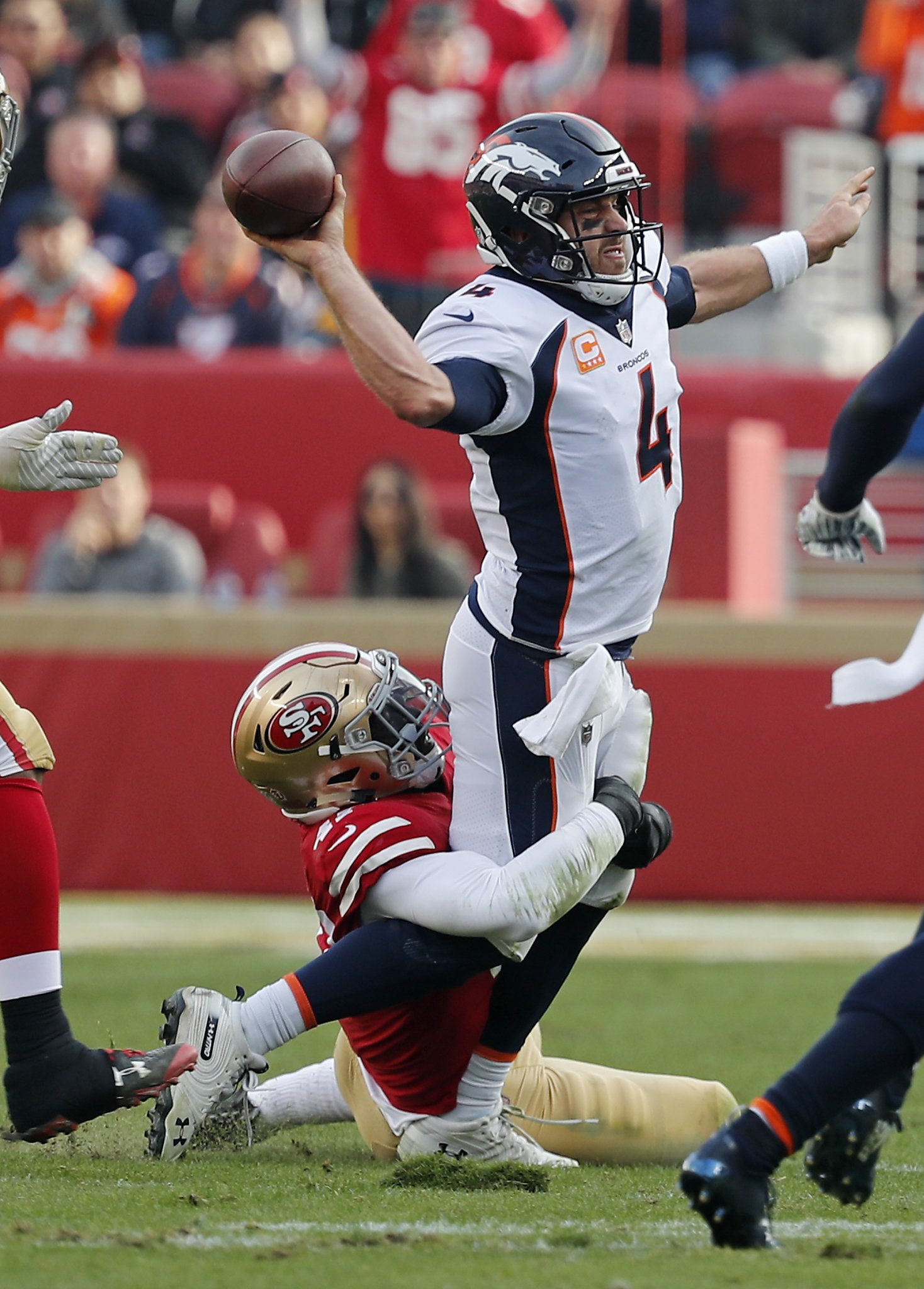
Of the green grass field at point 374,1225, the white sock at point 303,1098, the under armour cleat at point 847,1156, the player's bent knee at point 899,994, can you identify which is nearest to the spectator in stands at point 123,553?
the green grass field at point 374,1225

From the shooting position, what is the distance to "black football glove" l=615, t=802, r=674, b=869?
390 centimetres

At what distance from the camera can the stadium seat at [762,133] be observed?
12.8 meters

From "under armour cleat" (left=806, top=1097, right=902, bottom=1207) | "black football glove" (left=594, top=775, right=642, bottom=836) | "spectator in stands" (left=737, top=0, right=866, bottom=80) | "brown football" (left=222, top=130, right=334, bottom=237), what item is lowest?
"under armour cleat" (left=806, top=1097, right=902, bottom=1207)

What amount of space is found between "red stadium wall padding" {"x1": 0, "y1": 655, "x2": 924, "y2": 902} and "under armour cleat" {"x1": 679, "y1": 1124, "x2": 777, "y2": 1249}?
4919 mm

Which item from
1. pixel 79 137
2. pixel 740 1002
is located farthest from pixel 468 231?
pixel 740 1002

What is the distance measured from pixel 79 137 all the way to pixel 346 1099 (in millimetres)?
7983

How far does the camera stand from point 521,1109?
4074mm

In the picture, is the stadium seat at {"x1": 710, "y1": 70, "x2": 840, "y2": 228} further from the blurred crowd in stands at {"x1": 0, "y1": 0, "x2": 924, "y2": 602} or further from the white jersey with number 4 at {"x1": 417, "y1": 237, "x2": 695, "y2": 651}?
the white jersey with number 4 at {"x1": 417, "y1": 237, "x2": 695, "y2": 651}

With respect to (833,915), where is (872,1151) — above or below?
above

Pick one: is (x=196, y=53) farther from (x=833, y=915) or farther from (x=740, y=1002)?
(x=740, y=1002)

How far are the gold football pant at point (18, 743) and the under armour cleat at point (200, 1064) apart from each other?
1.72ft

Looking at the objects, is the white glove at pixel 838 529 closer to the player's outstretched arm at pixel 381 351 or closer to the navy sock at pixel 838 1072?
the player's outstretched arm at pixel 381 351

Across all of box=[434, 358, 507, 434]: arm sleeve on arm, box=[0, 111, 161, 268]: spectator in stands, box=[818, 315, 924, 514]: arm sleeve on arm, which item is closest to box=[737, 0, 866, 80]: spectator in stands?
box=[0, 111, 161, 268]: spectator in stands

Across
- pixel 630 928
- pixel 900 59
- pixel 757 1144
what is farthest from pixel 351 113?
pixel 757 1144
